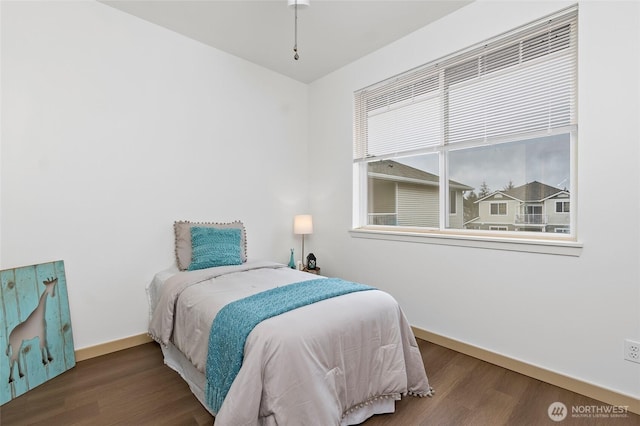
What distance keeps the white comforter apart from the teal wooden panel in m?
0.63

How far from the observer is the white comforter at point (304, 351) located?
1.38 m

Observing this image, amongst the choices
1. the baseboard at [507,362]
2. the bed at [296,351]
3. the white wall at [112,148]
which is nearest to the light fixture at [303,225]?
the white wall at [112,148]

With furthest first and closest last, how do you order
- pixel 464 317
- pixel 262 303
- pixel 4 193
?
pixel 464 317 < pixel 4 193 < pixel 262 303

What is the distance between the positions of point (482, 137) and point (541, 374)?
1.77m

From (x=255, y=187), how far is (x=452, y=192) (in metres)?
2.06

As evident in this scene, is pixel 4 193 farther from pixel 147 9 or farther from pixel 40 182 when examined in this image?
pixel 147 9

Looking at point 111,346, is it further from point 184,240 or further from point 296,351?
point 296,351

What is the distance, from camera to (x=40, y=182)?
221cm

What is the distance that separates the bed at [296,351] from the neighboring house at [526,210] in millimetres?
1213

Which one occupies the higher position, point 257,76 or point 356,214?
point 257,76

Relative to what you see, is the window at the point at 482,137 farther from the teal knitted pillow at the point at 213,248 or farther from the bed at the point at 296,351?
the teal knitted pillow at the point at 213,248

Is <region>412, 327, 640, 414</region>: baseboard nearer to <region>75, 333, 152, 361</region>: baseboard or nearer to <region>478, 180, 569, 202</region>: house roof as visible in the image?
<region>478, 180, 569, 202</region>: house roof

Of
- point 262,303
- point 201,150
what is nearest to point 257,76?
point 201,150

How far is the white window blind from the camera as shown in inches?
82.4
